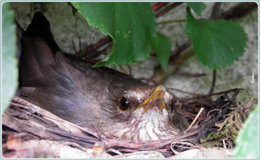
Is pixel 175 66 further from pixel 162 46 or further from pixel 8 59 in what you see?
pixel 8 59

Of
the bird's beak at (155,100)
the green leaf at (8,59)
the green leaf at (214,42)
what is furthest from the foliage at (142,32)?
the green leaf at (8,59)

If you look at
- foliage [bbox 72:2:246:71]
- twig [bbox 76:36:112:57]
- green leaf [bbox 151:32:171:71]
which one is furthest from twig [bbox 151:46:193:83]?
twig [bbox 76:36:112:57]

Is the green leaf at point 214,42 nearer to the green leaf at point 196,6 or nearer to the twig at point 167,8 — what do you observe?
the green leaf at point 196,6

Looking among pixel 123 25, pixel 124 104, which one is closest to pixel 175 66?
pixel 124 104

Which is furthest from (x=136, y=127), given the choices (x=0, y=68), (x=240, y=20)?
(x=240, y=20)

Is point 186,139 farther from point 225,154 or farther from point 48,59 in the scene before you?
point 48,59

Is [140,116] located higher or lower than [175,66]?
lower

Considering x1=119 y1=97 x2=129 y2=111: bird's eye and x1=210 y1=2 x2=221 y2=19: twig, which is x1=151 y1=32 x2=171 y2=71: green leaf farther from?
x1=119 y1=97 x2=129 y2=111: bird's eye
